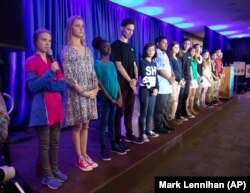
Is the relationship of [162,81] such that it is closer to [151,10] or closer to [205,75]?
[205,75]

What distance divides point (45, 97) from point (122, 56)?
104 cm

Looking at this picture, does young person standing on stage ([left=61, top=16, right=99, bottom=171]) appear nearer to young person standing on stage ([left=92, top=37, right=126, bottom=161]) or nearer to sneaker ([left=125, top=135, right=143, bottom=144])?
young person standing on stage ([left=92, top=37, right=126, bottom=161])

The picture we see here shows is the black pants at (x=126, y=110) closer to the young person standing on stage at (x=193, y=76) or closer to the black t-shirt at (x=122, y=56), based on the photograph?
the black t-shirt at (x=122, y=56)

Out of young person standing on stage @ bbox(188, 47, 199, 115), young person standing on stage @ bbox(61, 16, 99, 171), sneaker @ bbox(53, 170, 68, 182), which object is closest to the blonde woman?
young person standing on stage @ bbox(188, 47, 199, 115)

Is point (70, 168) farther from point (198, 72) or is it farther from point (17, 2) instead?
point (198, 72)

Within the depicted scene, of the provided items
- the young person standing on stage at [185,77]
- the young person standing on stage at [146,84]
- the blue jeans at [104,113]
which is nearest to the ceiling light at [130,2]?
the young person standing on stage at [185,77]

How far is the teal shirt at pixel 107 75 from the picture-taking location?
224 centimetres

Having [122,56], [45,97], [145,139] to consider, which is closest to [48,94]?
[45,97]

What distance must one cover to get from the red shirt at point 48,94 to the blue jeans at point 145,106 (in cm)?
126

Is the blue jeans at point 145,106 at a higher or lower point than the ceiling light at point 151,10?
lower

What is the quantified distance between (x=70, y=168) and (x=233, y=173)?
152 cm

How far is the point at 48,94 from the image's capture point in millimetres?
1744

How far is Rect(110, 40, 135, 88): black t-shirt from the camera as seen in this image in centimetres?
253

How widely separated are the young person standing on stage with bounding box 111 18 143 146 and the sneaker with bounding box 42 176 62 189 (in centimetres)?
89
